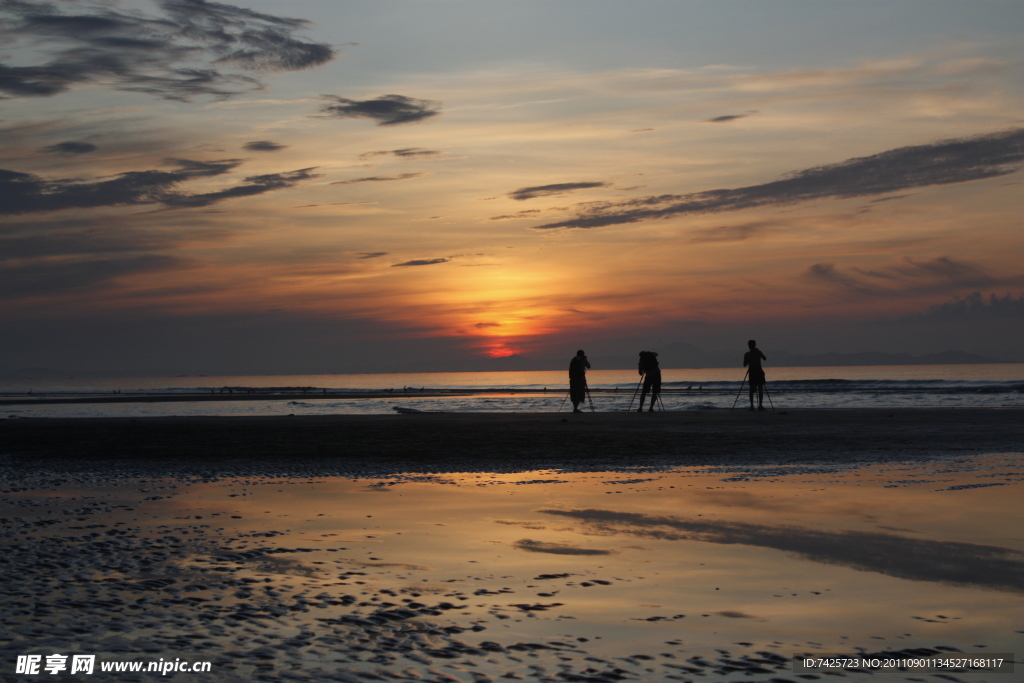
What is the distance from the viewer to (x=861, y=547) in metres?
7.36

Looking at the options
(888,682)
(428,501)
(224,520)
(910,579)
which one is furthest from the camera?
(428,501)

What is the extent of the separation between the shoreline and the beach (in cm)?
44

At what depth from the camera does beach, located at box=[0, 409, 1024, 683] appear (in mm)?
4605

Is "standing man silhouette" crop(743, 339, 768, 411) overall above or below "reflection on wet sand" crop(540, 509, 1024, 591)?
above

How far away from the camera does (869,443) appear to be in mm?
18016

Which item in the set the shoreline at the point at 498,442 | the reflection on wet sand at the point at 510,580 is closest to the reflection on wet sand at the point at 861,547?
the reflection on wet sand at the point at 510,580

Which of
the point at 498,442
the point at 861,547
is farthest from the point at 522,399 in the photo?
the point at 861,547

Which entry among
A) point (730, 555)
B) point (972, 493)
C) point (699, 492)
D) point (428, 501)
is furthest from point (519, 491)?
point (972, 493)

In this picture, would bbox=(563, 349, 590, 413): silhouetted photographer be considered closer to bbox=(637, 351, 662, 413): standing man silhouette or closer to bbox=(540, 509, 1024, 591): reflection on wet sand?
bbox=(637, 351, 662, 413): standing man silhouette

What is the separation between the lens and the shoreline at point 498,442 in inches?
594

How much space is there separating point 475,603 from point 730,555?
255cm

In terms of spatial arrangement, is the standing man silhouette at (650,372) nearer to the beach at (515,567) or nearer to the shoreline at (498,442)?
the shoreline at (498,442)

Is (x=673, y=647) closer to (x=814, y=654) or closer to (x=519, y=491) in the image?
(x=814, y=654)

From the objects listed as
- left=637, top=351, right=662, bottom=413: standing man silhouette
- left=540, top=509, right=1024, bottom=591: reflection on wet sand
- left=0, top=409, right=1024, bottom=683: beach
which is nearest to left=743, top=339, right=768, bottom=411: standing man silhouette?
left=637, top=351, right=662, bottom=413: standing man silhouette
